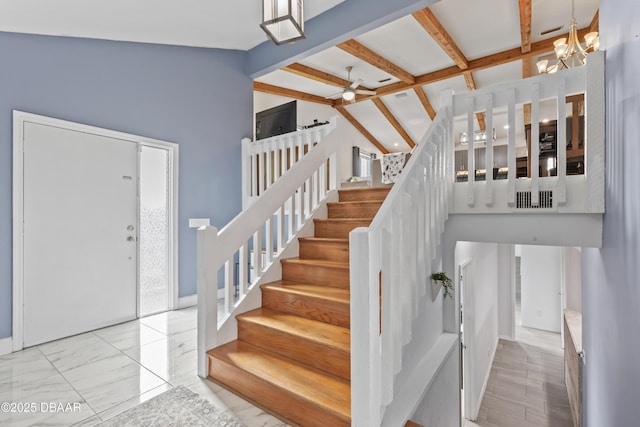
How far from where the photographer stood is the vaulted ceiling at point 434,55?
4367 mm

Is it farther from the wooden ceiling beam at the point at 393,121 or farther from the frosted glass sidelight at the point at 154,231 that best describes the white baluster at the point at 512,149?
the wooden ceiling beam at the point at 393,121

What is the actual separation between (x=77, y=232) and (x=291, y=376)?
2670mm

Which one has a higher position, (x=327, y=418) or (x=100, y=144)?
(x=100, y=144)

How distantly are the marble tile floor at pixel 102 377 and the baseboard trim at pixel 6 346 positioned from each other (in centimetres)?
9

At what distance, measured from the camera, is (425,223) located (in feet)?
6.80

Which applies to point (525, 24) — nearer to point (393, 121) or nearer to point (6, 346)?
point (393, 121)

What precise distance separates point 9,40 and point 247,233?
2.74 m

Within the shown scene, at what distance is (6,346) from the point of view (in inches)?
104

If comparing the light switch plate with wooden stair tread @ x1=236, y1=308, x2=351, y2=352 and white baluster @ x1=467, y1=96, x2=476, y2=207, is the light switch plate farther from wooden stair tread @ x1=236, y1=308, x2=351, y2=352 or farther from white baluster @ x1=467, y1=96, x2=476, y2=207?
white baluster @ x1=467, y1=96, x2=476, y2=207

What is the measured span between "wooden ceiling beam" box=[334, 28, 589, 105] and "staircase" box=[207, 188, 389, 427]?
14.8ft

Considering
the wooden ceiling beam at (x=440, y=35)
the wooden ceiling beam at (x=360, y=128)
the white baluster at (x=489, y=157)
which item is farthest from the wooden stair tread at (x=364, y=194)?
the wooden ceiling beam at (x=360, y=128)

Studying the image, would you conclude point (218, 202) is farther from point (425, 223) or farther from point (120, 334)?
point (425, 223)

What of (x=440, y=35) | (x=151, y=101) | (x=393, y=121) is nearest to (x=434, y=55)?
(x=440, y=35)

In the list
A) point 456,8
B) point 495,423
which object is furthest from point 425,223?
point 495,423
